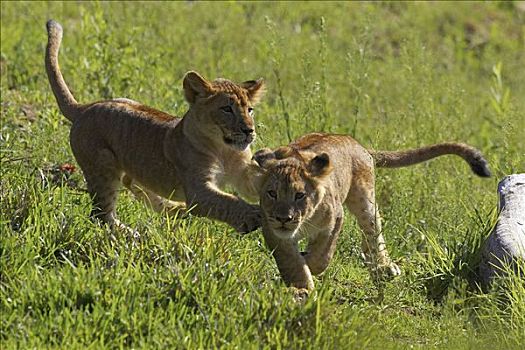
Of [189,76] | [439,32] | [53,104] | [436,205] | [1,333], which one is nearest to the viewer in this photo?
[1,333]

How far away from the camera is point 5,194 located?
265 inches

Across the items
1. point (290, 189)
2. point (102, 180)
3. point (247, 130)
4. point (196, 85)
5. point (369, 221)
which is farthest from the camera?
point (369, 221)

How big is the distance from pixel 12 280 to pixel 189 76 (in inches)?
86.3

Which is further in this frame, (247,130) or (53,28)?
(53,28)

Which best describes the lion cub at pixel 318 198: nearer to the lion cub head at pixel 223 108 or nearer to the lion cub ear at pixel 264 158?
the lion cub ear at pixel 264 158

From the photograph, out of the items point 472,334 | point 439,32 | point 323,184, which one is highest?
point 323,184

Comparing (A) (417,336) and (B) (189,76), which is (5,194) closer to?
(B) (189,76)

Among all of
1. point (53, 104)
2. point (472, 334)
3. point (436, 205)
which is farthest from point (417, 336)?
point (53, 104)

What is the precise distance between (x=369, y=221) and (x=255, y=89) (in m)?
1.24

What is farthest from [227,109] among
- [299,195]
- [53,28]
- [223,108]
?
[53,28]

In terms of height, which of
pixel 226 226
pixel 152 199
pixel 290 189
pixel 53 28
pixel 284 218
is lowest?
pixel 152 199

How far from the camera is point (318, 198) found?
22.4ft

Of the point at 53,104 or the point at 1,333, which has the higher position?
the point at 1,333

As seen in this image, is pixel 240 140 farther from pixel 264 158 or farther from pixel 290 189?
pixel 290 189
